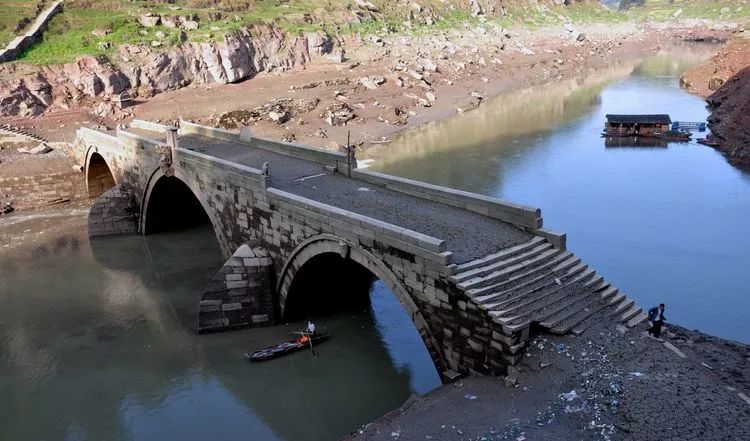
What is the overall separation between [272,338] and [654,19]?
14593 cm

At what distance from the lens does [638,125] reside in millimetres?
40500

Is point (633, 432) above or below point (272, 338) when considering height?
above

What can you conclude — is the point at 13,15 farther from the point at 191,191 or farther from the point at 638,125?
the point at 638,125

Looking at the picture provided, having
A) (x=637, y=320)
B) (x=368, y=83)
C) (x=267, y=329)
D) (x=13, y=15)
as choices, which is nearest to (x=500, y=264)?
(x=637, y=320)

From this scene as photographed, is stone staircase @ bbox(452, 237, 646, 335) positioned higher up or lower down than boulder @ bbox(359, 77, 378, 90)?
lower down

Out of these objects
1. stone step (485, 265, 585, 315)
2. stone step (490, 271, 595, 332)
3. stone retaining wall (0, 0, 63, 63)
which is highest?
stone retaining wall (0, 0, 63, 63)

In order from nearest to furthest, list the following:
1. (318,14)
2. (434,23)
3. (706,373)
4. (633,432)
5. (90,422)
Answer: (633,432), (706,373), (90,422), (318,14), (434,23)

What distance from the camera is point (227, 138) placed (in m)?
25.8

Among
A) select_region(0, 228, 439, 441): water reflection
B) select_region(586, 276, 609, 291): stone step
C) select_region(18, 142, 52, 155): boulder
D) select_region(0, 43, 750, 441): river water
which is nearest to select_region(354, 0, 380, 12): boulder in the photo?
select_region(0, 43, 750, 441): river water

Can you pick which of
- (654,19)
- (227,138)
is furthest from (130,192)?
(654,19)

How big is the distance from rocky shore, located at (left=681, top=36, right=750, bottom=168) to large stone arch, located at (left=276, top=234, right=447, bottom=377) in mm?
29221

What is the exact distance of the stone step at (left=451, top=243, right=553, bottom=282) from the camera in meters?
11.6

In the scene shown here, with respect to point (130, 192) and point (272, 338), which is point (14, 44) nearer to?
point (130, 192)

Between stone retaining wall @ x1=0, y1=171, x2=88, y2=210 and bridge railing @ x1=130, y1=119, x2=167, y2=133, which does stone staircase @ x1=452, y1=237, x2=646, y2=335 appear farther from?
stone retaining wall @ x1=0, y1=171, x2=88, y2=210
